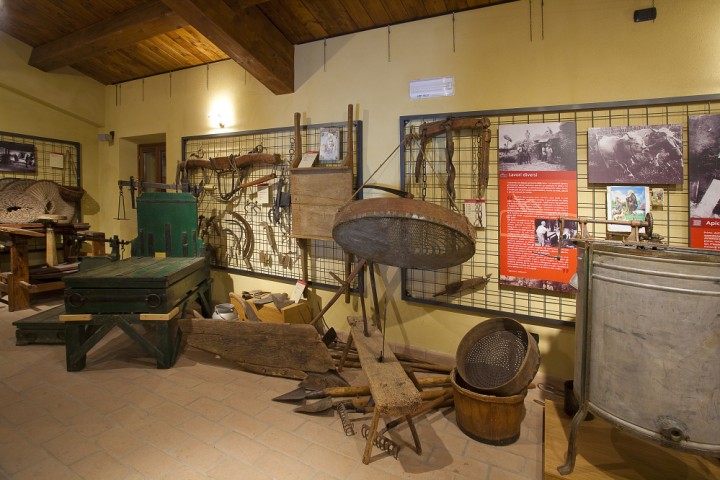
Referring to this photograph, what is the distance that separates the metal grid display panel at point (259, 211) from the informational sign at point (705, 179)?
2.31 m

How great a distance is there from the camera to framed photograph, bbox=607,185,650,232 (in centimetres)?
235

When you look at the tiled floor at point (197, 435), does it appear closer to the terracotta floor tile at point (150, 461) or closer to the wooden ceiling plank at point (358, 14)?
the terracotta floor tile at point (150, 461)

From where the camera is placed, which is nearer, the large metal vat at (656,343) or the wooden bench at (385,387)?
the large metal vat at (656,343)

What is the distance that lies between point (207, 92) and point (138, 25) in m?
0.88

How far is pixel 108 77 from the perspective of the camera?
17.0ft

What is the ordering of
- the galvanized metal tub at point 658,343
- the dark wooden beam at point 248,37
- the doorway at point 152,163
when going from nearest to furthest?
the galvanized metal tub at point 658,343, the dark wooden beam at point 248,37, the doorway at point 152,163

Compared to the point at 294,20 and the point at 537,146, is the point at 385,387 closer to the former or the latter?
the point at 537,146

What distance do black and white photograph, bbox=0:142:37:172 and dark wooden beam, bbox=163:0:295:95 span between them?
3.56 m

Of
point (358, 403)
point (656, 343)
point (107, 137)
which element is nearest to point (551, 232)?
point (656, 343)

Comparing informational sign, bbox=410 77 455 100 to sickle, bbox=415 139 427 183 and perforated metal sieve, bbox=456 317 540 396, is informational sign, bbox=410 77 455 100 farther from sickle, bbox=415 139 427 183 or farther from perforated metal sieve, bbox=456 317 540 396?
perforated metal sieve, bbox=456 317 540 396

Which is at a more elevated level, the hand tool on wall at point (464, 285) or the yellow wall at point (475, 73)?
the yellow wall at point (475, 73)

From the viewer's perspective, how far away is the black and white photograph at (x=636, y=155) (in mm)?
2289

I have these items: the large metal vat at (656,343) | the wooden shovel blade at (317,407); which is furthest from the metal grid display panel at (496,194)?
the wooden shovel blade at (317,407)

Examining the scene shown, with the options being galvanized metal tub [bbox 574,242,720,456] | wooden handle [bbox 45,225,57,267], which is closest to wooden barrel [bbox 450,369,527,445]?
galvanized metal tub [bbox 574,242,720,456]
